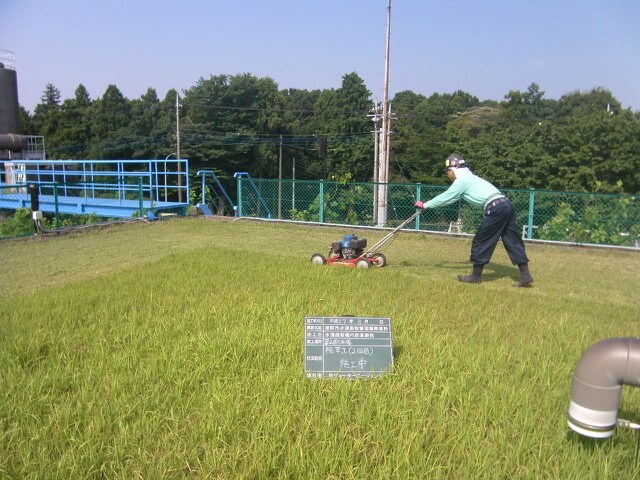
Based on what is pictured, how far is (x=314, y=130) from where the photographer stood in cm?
4425

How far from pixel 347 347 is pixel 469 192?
11.6ft

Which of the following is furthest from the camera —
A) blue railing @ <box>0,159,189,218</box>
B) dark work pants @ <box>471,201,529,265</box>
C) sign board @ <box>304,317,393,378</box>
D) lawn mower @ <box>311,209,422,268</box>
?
blue railing @ <box>0,159,189,218</box>

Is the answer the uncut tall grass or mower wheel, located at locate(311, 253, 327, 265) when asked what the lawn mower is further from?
the uncut tall grass

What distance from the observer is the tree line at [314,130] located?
26281 mm

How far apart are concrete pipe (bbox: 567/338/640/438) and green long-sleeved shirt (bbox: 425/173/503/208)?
3857 millimetres

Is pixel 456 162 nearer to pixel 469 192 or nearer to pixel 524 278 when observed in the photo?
pixel 469 192

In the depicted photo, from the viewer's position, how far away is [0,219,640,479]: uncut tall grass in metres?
2.26

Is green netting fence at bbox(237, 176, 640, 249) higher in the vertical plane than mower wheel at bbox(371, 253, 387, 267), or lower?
higher

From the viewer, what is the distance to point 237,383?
2969mm

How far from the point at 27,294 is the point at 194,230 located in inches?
225

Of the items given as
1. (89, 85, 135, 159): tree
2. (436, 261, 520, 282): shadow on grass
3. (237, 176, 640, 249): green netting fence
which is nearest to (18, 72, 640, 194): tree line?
(89, 85, 135, 159): tree

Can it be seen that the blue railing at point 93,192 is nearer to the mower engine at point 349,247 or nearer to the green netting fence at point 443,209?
the green netting fence at point 443,209

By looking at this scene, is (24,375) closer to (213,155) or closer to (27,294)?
(27,294)

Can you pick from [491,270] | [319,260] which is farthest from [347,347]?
[491,270]
